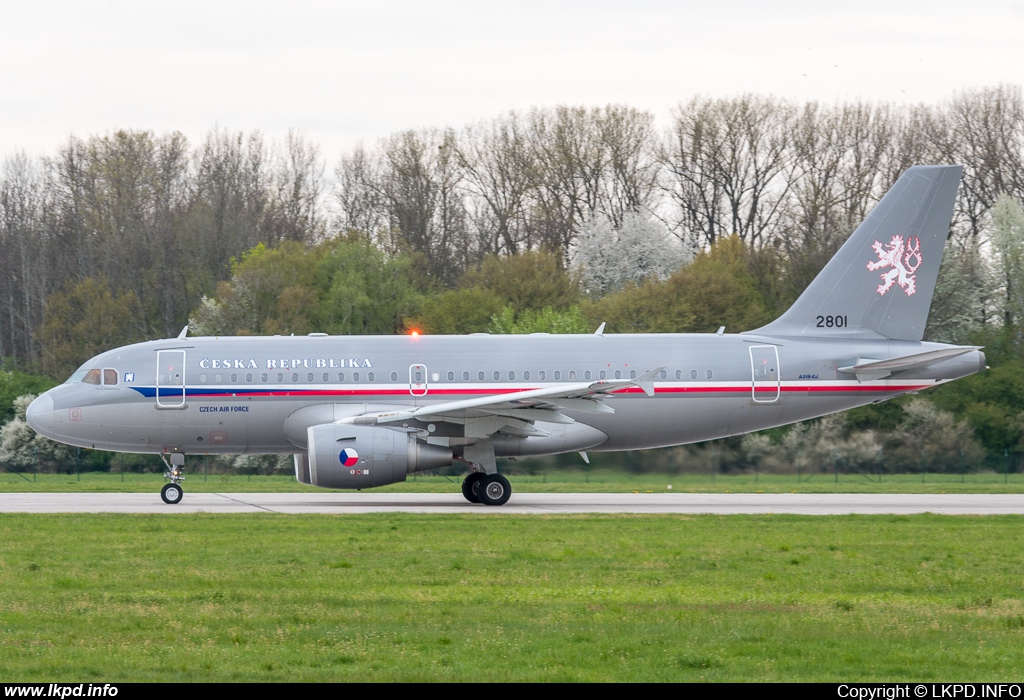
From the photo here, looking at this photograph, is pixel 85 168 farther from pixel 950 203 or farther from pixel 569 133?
pixel 950 203

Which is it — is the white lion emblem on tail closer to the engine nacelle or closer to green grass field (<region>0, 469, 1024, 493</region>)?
green grass field (<region>0, 469, 1024, 493</region>)

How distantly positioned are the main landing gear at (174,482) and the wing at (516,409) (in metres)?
4.00

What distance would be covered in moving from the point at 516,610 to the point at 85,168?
2545 inches

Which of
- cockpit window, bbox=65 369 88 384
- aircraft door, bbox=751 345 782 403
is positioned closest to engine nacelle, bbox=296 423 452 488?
cockpit window, bbox=65 369 88 384

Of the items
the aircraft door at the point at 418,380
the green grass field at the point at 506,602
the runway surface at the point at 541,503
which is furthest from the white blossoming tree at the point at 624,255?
the green grass field at the point at 506,602

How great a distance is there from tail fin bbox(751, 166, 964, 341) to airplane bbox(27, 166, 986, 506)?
483 millimetres

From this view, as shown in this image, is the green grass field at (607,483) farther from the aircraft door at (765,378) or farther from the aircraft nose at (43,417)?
the aircraft nose at (43,417)

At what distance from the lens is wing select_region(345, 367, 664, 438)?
2452cm

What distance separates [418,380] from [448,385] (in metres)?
0.66

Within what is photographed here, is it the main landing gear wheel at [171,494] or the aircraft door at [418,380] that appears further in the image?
the aircraft door at [418,380]

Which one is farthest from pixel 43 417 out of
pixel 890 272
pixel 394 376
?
Answer: pixel 890 272

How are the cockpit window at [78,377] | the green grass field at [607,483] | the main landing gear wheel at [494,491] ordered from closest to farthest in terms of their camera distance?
the main landing gear wheel at [494,491], the cockpit window at [78,377], the green grass field at [607,483]

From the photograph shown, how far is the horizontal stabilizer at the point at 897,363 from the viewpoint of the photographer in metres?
27.3

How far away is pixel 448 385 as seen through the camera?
27172 mm
